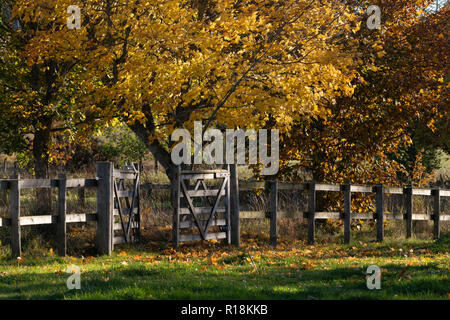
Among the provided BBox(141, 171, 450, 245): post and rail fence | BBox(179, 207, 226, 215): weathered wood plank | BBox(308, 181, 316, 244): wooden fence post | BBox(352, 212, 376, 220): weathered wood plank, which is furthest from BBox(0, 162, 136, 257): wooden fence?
BBox(352, 212, 376, 220): weathered wood plank

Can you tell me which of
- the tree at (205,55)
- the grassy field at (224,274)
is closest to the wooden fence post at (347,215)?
the grassy field at (224,274)

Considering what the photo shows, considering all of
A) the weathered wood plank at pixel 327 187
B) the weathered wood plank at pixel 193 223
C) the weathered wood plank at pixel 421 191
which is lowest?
the weathered wood plank at pixel 193 223

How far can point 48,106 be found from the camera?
1459cm

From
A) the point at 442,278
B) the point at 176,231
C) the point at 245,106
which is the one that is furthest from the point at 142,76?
the point at 442,278

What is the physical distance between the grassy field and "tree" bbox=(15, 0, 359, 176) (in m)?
3.12

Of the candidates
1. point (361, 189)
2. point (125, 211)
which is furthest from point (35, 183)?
point (361, 189)

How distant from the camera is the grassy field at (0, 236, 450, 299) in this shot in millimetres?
7227

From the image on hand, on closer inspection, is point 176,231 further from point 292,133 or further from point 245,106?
point 292,133

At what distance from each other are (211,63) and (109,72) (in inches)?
127

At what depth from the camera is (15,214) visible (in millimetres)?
10969

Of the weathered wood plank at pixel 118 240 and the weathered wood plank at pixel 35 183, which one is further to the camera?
the weathered wood plank at pixel 118 240

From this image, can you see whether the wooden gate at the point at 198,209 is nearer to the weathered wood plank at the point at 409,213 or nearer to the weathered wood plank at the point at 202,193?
the weathered wood plank at the point at 202,193

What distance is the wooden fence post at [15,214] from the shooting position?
36.0 feet

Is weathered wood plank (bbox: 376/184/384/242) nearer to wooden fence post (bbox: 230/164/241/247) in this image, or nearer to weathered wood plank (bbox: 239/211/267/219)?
weathered wood plank (bbox: 239/211/267/219)
